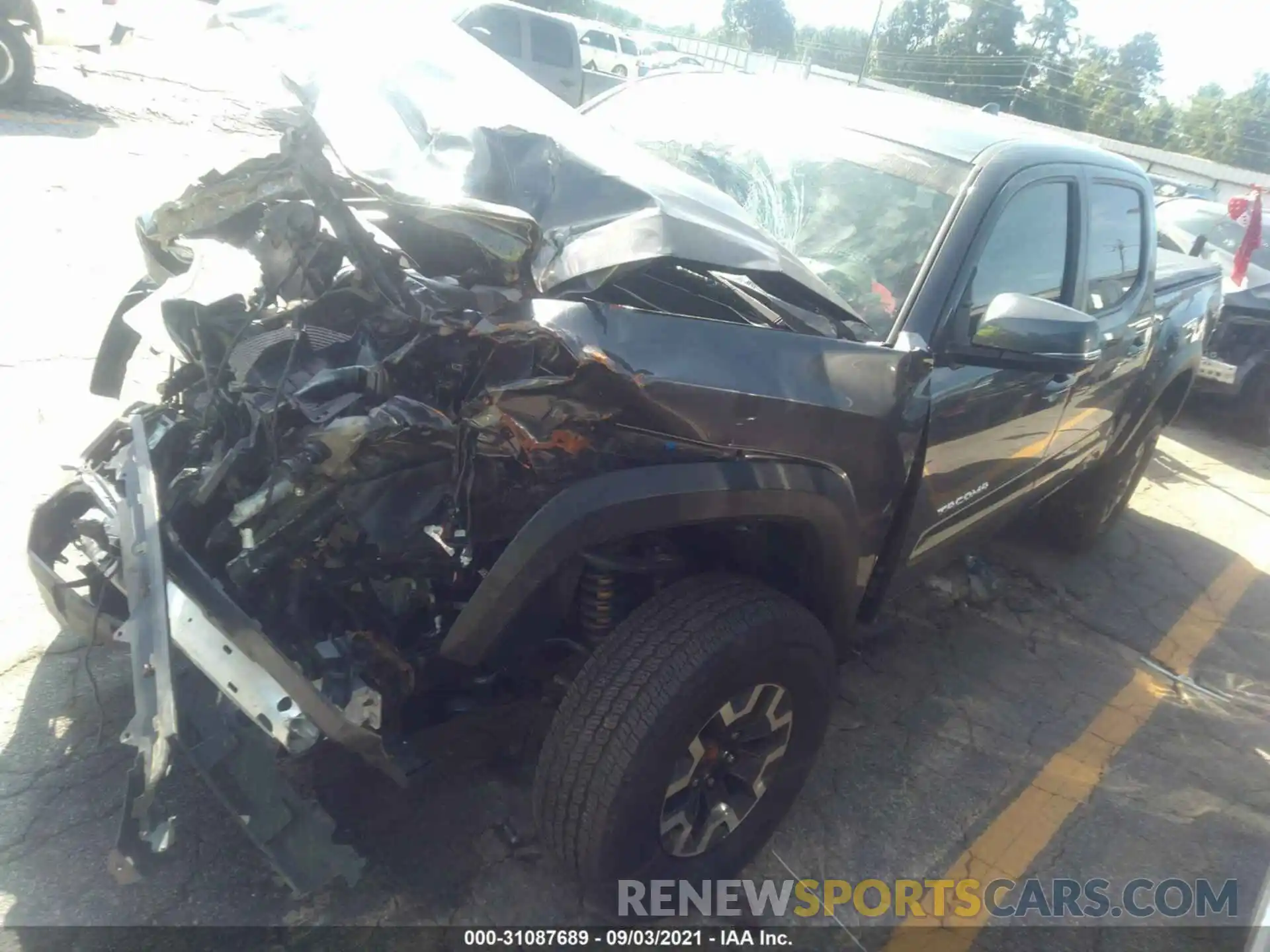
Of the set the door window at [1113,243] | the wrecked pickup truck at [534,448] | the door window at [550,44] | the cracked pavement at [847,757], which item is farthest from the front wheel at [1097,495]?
the door window at [550,44]

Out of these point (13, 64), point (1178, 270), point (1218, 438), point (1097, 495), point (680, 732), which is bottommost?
point (1218, 438)

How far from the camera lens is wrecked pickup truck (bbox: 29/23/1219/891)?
75.9 inches

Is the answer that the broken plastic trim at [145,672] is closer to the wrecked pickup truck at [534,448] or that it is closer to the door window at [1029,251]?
the wrecked pickup truck at [534,448]

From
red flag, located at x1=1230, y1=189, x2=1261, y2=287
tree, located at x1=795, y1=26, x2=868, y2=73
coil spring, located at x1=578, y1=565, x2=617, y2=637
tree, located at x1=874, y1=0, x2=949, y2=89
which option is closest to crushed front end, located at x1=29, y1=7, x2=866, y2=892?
coil spring, located at x1=578, y1=565, x2=617, y2=637

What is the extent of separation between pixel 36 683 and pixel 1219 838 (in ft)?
12.5

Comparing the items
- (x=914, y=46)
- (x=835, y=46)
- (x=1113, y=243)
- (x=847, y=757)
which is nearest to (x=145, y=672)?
(x=847, y=757)

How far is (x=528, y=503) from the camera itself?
1.95 meters

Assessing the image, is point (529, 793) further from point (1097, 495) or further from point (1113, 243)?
point (1097, 495)

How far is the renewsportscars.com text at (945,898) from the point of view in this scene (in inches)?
94.7

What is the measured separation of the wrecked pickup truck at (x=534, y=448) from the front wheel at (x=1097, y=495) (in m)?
2.12

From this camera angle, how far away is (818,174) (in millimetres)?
3008

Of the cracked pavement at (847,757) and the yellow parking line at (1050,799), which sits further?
the yellow parking line at (1050,799)

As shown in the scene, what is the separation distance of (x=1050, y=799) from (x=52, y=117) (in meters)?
11.0

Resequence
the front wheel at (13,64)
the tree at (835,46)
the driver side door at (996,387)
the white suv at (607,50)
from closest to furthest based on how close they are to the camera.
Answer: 1. the driver side door at (996,387)
2. the front wheel at (13,64)
3. the white suv at (607,50)
4. the tree at (835,46)
